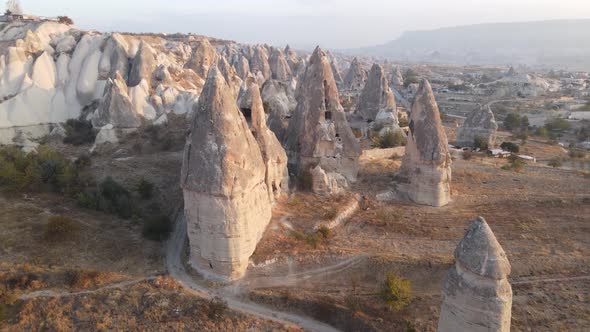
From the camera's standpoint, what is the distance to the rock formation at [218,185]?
14.2 metres

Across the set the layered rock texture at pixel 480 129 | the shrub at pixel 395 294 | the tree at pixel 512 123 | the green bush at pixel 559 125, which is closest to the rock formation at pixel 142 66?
the layered rock texture at pixel 480 129

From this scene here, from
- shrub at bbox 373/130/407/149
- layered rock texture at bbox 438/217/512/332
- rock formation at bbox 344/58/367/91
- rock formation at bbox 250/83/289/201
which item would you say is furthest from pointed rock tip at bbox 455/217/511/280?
rock formation at bbox 344/58/367/91

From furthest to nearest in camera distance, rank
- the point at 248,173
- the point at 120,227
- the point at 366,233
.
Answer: the point at 120,227 → the point at 366,233 → the point at 248,173

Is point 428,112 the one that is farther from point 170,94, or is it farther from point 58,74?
point 58,74

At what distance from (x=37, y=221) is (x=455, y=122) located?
4721 cm

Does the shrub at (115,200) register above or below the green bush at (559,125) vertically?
below

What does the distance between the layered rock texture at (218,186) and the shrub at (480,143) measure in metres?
25.2

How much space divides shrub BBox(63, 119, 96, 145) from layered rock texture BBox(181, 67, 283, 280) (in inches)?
784

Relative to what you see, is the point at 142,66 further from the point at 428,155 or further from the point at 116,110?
the point at 428,155

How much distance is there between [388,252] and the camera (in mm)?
15836

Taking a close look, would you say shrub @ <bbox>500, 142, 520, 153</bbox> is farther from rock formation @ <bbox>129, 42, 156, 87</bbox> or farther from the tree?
rock formation @ <bbox>129, 42, 156, 87</bbox>

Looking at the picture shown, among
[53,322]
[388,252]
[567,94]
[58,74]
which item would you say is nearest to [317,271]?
[388,252]

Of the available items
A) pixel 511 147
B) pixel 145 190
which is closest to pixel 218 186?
pixel 145 190

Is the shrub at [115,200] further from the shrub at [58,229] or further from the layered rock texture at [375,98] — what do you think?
the layered rock texture at [375,98]
